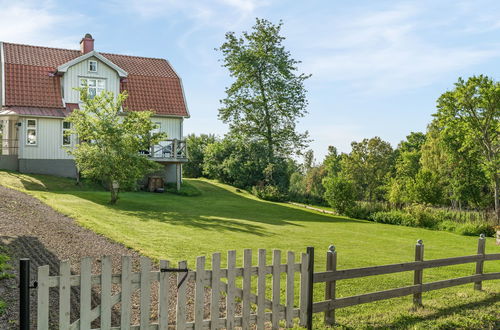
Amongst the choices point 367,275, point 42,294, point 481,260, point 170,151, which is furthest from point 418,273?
point 170,151

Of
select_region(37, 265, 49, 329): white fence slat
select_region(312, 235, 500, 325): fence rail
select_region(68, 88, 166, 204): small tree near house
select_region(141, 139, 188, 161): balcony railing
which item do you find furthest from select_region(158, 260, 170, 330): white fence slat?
select_region(141, 139, 188, 161): balcony railing

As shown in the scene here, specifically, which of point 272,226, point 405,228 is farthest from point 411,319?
point 405,228

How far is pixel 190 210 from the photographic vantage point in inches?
910

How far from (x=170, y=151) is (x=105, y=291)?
2745cm

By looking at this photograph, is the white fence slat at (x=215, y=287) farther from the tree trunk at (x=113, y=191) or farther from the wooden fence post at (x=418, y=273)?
the tree trunk at (x=113, y=191)

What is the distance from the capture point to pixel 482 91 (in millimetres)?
31453

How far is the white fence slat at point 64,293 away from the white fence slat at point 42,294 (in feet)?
0.44

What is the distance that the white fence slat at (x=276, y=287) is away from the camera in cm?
640

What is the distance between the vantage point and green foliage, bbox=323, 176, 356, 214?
94.7 ft

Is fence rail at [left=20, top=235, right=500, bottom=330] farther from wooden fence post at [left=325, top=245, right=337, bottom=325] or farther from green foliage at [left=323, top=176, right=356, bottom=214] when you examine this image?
green foliage at [left=323, top=176, right=356, bottom=214]

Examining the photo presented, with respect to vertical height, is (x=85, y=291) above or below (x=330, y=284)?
above

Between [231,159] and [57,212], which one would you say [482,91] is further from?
[57,212]

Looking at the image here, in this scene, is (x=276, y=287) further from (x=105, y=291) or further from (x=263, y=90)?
(x=263, y=90)

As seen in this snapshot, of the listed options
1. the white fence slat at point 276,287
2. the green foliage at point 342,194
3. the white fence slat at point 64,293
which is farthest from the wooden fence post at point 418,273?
the green foliage at point 342,194
